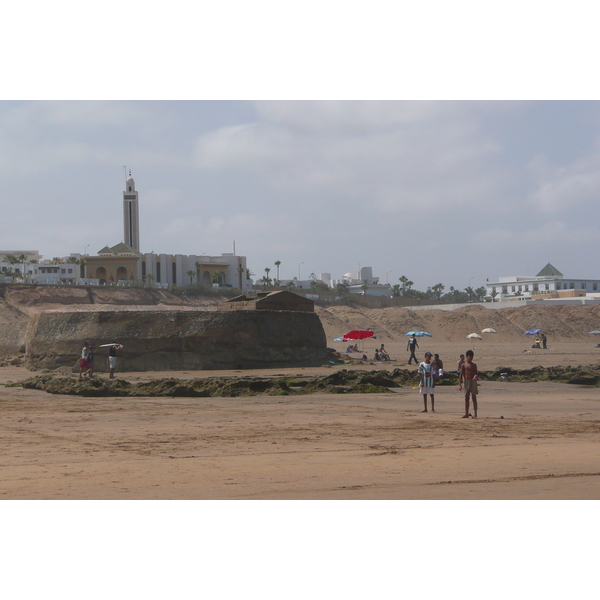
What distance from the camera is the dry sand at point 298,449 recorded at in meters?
6.97

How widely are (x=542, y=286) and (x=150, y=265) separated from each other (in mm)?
55459

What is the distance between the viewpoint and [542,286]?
105125 millimetres

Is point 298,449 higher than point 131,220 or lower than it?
lower

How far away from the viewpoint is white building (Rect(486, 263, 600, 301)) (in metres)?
99.3

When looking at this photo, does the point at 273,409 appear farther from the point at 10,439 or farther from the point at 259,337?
the point at 259,337

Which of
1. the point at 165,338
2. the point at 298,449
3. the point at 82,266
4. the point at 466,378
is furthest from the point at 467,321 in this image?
the point at 298,449

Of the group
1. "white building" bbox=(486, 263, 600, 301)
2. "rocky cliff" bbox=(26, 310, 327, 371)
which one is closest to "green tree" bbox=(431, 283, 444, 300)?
"white building" bbox=(486, 263, 600, 301)

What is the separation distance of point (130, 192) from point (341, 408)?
3208 inches

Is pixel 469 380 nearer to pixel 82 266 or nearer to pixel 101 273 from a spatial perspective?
pixel 101 273

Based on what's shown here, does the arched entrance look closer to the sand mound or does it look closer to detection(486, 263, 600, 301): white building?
the sand mound

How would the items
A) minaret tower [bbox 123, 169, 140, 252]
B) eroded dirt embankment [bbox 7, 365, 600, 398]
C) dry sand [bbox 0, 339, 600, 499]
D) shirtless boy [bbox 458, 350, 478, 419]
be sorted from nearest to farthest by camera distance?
dry sand [bbox 0, 339, 600, 499] < shirtless boy [bbox 458, 350, 478, 419] < eroded dirt embankment [bbox 7, 365, 600, 398] < minaret tower [bbox 123, 169, 140, 252]

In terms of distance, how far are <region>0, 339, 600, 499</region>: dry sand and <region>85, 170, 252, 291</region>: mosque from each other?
65087 mm

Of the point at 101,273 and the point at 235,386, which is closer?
the point at 235,386

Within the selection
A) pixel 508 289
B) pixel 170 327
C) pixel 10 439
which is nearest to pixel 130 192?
pixel 508 289
